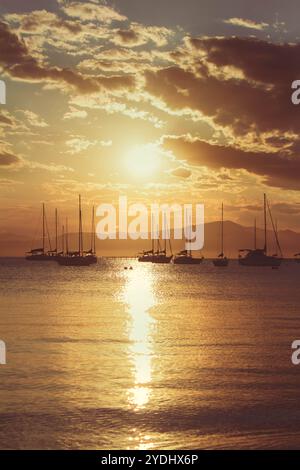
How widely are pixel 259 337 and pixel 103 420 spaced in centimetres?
2325

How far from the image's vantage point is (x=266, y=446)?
58.9ft

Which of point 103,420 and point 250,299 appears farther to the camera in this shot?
point 250,299

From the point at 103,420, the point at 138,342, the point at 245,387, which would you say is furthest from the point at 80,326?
the point at 103,420

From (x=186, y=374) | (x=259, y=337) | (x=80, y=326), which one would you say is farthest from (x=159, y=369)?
(x=80, y=326)

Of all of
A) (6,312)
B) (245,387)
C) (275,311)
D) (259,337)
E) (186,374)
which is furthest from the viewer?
(275,311)

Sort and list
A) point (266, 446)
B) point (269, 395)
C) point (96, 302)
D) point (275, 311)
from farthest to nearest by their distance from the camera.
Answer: point (96, 302) → point (275, 311) → point (269, 395) → point (266, 446)

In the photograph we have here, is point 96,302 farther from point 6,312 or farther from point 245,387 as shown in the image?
point 245,387

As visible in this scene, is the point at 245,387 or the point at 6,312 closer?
the point at 245,387

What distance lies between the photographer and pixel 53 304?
7056 centimetres

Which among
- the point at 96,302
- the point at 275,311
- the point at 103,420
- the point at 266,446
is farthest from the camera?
the point at 96,302

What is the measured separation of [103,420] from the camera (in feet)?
67.9

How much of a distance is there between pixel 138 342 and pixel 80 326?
9.75 meters
